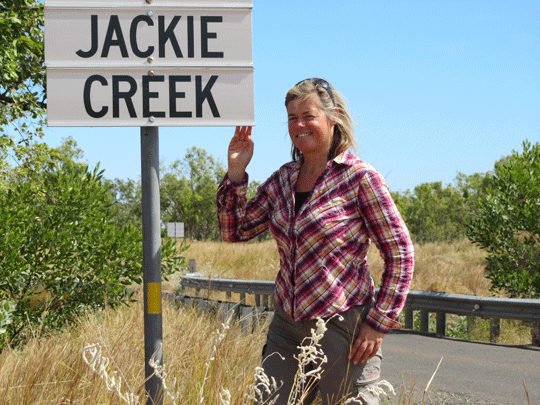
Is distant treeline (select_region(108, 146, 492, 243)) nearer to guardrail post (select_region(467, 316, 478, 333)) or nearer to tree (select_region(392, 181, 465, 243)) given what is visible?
tree (select_region(392, 181, 465, 243))

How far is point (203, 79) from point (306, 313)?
1.17 m

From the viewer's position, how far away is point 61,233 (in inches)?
233

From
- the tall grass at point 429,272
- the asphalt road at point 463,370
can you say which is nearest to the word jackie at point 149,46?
the asphalt road at point 463,370

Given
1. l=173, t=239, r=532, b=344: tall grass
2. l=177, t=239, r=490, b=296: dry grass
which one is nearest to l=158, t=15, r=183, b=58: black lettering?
l=173, t=239, r=532, b=344: tall grass

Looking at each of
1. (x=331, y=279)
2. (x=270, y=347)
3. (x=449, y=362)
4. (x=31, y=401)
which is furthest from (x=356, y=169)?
(x=449, y=362)

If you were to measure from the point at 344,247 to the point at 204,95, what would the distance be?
0.95m

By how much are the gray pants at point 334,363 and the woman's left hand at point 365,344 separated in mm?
31

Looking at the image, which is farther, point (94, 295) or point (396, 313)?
point (94, 295)

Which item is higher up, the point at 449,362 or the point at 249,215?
the point at 249,215

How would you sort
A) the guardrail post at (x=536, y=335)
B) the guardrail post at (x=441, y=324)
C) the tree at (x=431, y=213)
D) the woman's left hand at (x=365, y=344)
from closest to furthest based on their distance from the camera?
1. the woman's left hand at (x=365, y=344)
2. the guardrail post at (x=536, y=335)
3. the guardrail post at (x=441, y=324)
4. the tree at (x=431, y=213)

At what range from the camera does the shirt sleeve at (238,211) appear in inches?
116

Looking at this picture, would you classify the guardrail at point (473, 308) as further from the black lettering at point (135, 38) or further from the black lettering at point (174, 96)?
the black lettering at point (135, 38)

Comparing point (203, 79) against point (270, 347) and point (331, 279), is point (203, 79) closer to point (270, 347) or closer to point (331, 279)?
point (331, 279)

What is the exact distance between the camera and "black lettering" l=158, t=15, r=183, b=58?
8.60 feet
